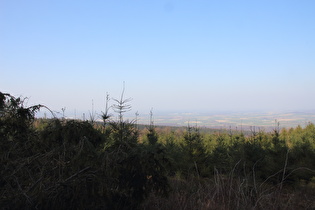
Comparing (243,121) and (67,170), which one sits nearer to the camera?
(67,170)

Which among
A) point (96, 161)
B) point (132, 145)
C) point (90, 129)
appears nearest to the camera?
point (96, 161)

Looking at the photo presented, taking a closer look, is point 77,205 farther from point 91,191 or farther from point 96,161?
point 96,161

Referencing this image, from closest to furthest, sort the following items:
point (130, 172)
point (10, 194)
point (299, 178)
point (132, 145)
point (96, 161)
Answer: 1. point (10, 194)
2. point (96, 161)
3. point (130, 172)
4. point (132, 145)
5. point (299, 178)

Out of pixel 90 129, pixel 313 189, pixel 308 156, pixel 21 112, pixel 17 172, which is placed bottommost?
pixel 313 189

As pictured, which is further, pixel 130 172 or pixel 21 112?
pixel 21 112

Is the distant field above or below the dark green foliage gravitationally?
above

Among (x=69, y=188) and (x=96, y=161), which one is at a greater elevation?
(x=96, y=161)

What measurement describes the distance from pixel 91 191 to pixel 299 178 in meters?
6.63

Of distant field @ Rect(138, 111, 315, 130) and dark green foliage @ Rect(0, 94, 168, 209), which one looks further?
distant field @ Rect(138, 111, 315, 130)

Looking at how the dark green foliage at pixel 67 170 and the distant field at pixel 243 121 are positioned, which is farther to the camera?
the distant field at pixel 243 121

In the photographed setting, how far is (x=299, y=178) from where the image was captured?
734cm

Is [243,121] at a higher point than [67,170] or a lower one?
higher

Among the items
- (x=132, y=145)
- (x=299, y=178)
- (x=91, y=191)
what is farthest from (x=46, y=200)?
(x=299, y=178)

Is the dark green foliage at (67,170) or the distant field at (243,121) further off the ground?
the distant field at (243,121)
